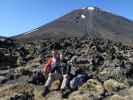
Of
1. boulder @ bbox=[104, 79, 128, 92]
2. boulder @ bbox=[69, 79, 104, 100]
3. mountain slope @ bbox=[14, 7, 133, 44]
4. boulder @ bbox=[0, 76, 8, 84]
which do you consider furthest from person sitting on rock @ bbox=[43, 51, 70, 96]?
mountain slope @ bbox=[14, 7, 133, 44]

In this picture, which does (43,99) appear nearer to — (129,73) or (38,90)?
(38,90)

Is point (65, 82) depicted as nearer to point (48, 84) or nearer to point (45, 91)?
point (48, 84)

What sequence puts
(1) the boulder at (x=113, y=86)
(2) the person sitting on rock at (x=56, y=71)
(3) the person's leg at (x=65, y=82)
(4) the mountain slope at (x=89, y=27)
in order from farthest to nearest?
(4) the mountain slope at (x=89, y=27) < (1) the boulder at (x=113, y=86) < (2) the person sitting on rock at (x=56, y=71) < (3) the person's leg at (x=65, y=82)

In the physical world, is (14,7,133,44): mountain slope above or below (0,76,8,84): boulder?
above

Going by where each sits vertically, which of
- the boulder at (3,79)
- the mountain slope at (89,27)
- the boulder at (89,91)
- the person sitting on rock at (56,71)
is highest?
the mountain slope at (89,27)

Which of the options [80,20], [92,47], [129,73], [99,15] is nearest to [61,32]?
[80,20]

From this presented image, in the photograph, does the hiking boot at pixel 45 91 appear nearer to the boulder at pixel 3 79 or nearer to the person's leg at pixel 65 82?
the person's leg at pixel 65 82

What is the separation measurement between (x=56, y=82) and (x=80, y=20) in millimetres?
71316

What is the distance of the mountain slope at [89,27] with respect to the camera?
73562mm

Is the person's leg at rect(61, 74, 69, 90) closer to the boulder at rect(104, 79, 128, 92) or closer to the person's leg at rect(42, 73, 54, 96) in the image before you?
the person's leg at rect(42, 73, 54, 96)

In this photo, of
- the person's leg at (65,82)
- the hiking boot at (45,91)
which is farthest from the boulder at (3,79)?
the person's leg at (65,82)

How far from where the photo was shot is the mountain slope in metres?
73.6

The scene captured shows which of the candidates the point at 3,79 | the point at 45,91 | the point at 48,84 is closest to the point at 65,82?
the point at 48,84

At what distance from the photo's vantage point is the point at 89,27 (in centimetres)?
7988
